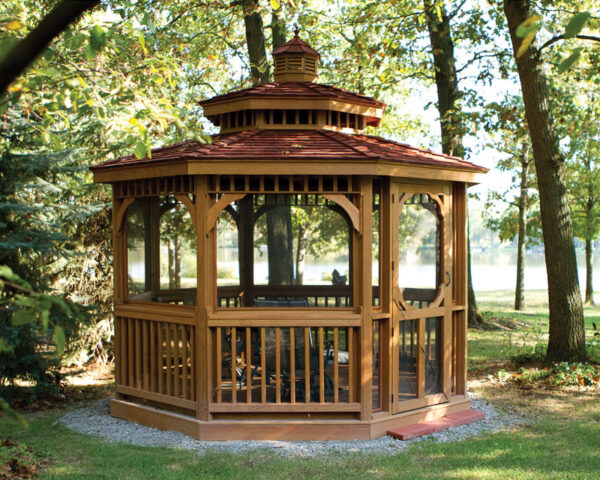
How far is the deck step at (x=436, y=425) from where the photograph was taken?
20.4 ft

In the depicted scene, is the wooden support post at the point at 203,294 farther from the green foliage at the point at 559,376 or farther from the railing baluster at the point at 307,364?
the green foliage at the point at 559,376

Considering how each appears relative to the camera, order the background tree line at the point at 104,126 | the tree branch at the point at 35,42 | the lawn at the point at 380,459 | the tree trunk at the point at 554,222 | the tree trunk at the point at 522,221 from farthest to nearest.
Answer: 1. the tree trunk at the point at 522,221
2. the tree trunk at the point at 554,222
3. the lawn at the point at 380,459
4. the background tree line at the point at 104,126
5. the tree branch at the point at 35,42

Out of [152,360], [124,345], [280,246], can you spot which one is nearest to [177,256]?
[280,246]

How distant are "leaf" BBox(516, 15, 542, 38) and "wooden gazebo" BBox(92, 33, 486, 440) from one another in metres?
3.86

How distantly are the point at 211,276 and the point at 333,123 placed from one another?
2.25 metres

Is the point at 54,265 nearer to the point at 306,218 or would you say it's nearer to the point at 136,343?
the point at 136,343

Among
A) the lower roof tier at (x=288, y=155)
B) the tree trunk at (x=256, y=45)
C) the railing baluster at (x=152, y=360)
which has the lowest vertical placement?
the railing baluster at (x=152, y=360)

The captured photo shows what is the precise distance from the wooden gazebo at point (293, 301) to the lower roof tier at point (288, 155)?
2 centimetres

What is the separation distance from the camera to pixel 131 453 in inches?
226

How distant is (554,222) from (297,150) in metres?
4.24

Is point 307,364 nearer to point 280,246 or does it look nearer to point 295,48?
point 295,48

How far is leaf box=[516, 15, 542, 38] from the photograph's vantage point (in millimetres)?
1872

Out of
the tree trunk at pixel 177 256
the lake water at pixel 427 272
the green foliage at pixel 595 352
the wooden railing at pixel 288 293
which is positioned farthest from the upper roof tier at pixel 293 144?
the green foliage at pixel 595 352

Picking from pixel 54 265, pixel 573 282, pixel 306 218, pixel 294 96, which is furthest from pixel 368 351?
pixel 306 218
